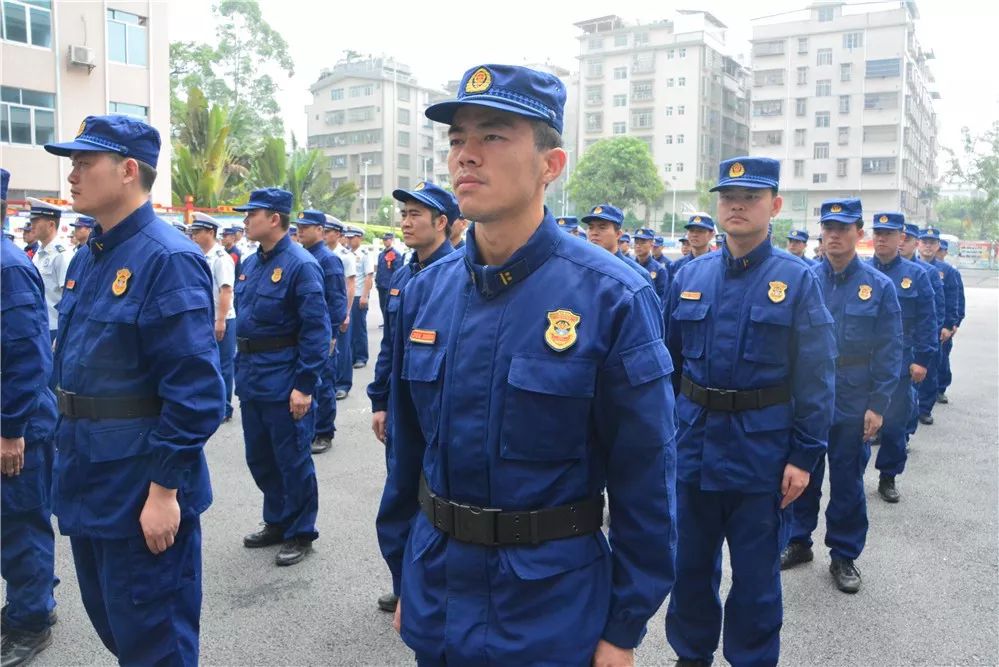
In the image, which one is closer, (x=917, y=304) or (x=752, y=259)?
(x=752, y=259)

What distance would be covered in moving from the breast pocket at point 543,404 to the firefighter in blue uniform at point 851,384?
3.33m

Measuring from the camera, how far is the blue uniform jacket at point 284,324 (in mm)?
4824

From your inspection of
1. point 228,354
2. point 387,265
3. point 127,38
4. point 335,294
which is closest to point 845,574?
point 335,294

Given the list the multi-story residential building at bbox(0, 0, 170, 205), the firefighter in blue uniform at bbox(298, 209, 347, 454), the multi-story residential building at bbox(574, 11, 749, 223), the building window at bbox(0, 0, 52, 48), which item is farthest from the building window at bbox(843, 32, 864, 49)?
the firefighter in blue uniform at bbox(298, 209, 347, 454)

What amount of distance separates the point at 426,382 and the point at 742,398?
6.16 ft

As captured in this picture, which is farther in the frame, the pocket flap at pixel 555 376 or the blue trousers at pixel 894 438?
the blue trousers at pixel 894 438

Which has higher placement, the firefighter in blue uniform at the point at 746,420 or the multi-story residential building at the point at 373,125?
the multi-story residential building at the point at 373,125

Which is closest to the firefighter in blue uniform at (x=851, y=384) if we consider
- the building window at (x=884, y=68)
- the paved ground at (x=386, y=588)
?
the paved ground at (x=386, y=588)

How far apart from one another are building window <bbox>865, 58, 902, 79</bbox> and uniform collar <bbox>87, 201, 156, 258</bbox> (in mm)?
68189

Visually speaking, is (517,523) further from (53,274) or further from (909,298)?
(53,274)

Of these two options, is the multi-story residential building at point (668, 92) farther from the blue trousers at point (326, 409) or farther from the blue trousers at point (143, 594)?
the blue trousers at point (143, 594)

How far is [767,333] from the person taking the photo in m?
3.42

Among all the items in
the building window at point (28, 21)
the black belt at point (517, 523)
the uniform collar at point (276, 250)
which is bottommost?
the black belt at point (517, 523)

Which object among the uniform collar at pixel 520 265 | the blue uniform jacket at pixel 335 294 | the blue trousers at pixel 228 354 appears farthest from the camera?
the blue trousers at pixel 228 354
